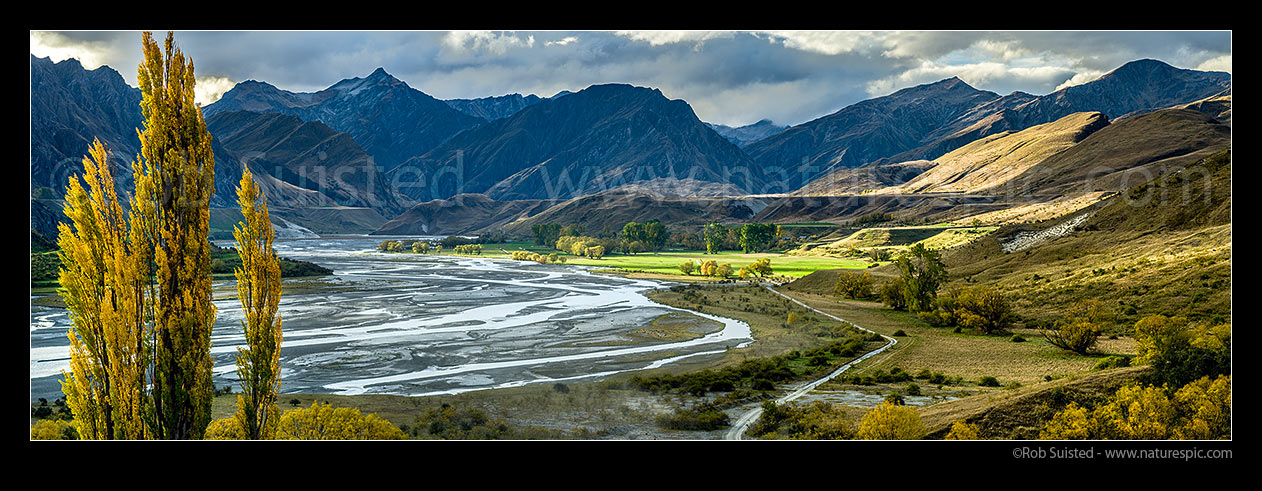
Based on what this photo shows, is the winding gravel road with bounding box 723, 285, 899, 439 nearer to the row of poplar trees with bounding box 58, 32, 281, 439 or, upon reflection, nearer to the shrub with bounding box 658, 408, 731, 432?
the shrub with bounding box 658, 408, 731, 432

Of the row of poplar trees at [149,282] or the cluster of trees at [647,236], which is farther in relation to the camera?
the cluster of trees at [647,236]

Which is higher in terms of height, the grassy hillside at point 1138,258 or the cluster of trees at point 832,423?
the grassy hillside at point 1138,258

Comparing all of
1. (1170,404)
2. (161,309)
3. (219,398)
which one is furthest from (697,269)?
(161,309)

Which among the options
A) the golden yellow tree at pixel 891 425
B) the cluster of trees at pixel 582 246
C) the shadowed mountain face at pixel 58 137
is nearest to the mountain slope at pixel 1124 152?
the cluster of trees at pixel 582 246

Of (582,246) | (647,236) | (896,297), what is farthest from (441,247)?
(896,297)

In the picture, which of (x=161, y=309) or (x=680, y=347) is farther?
(x=680, y=347)

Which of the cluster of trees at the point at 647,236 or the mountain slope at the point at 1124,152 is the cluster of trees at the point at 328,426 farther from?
the mountain slope at the point at 1124,152
